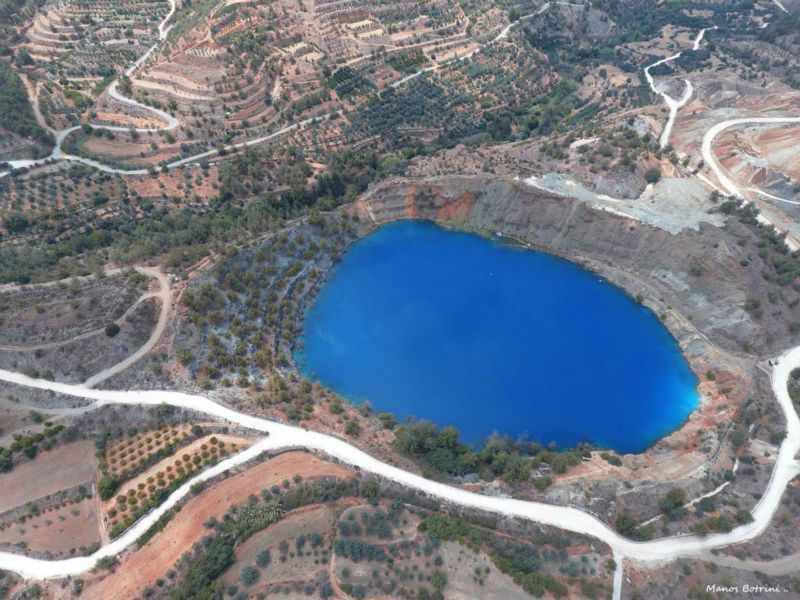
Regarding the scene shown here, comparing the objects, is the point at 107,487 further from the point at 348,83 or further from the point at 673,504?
the point at 348,83

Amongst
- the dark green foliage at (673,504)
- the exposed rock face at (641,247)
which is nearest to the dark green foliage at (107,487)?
the exposed rock face at (641,247)

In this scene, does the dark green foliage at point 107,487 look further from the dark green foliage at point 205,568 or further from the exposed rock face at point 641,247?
the exposed rock face at point 641,247

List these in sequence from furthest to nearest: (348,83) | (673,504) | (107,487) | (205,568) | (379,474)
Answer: (348,83)
(379,474)
(673,504)
(107,487)
(205,568)

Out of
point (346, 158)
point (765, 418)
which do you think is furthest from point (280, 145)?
point (765, 418)

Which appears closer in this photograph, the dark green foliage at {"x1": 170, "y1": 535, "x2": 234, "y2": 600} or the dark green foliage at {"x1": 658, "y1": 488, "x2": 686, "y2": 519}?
the dark green foliage at {"x1": 170, "y1": 535, "x2": 234, "y2": 600}

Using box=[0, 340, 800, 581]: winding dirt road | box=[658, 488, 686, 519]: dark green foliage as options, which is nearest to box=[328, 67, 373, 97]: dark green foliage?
box=[0, 340, 800, 581]: winding dirt road

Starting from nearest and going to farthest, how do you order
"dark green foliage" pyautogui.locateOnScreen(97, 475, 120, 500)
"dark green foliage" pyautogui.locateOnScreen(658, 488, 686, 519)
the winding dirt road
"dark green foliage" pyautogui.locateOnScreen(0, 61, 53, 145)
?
the winding dirt road < "dark green foliage" pyautogui.locateOnScreen(97, 475, 120, 500) < "dark green foliage" pyautogui.locateOnScreen(658, 488, 686, 519) < "dark green foliage" pyautogui.locateOnScreen(0, 61, 53, 145)

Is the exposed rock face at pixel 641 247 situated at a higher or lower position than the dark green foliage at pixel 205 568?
higher

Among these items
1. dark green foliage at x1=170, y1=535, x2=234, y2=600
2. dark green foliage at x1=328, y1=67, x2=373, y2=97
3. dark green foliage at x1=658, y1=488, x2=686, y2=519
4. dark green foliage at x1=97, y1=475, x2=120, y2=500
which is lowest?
dark green foliage at x1=658, y1=488, x2=686, y2=519

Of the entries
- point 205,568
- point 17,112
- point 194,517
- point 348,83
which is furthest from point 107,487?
point 348,83

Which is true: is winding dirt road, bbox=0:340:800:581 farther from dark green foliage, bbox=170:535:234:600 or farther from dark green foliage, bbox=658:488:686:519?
dark green foliage, bbox=170:535:234:600

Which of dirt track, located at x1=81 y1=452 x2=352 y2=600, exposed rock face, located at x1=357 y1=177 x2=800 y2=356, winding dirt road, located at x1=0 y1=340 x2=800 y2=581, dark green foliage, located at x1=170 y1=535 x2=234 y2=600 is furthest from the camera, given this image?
exposed rock face, located at x1=357 y1=177 x2=800 y2=356
